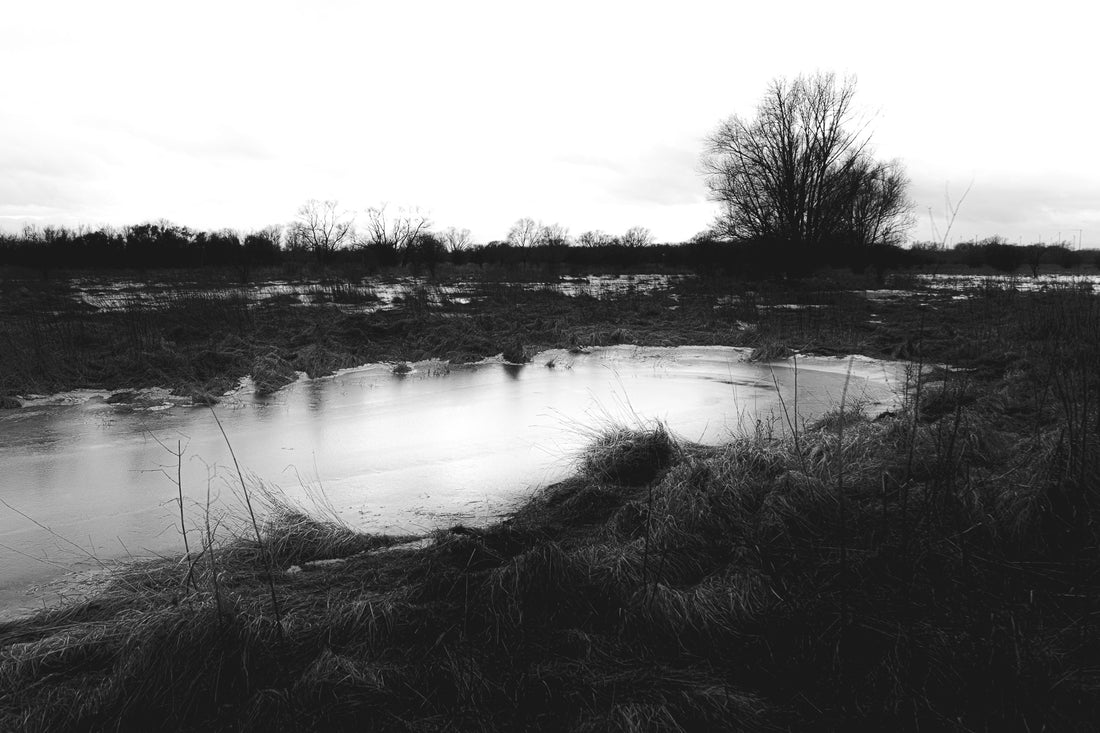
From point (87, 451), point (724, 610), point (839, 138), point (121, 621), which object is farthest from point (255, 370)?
point (839, 138)

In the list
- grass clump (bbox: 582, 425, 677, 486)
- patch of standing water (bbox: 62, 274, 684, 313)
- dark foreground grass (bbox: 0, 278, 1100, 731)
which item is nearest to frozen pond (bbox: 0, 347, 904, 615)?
grass clump (bbox: 582, 425, 677, 486)

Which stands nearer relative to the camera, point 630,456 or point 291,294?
point 630,456

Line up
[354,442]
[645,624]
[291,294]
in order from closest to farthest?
[645,624], [354,442], [291,294]

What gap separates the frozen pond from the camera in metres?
4.75

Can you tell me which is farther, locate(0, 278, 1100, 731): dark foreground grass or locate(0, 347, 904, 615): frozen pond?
locate(0, 347, 904, 615): frozen pond

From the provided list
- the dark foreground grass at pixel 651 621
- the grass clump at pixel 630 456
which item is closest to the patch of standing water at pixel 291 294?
the grass clump at pixel 630 456

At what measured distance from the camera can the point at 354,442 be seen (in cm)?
695

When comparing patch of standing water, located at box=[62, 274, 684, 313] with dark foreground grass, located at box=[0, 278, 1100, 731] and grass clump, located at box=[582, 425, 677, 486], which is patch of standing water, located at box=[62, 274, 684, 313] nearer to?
grass clump, located at box=[582, 425, 677, 486]

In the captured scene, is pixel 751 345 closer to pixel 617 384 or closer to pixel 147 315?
pixel 617 384

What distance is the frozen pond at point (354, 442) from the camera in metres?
4.75

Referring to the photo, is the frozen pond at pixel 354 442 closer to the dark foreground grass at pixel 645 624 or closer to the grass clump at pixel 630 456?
the grass clump at pixel 630 456

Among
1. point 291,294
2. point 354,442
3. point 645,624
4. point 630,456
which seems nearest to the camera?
point 645,624

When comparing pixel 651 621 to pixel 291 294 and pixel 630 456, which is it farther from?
pixel 291 294

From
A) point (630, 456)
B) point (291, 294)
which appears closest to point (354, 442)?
point (630, 456)
